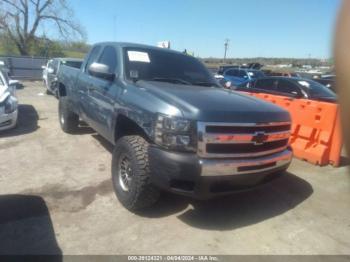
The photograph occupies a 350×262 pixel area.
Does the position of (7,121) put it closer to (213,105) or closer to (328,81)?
(213,105)

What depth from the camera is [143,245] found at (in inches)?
126

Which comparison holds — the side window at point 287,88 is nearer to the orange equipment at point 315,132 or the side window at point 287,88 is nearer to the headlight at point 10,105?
the orange equipment at point 315,132

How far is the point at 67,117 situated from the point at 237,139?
4810 mm

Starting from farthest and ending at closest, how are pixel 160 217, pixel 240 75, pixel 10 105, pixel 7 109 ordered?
pixel 240 75 → pixel 10 105 → pixel 7 109 → pixel 160 217

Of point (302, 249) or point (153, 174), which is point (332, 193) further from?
point (153, 174)

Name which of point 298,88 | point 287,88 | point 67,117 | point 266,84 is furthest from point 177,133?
point 266,84

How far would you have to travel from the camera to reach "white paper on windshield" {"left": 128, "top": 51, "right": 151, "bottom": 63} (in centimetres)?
463

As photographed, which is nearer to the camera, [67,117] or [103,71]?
[103,71]

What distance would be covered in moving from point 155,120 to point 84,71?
3.08 metres

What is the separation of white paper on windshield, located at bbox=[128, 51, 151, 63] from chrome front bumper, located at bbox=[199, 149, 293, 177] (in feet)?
6.84

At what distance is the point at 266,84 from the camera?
10414mm

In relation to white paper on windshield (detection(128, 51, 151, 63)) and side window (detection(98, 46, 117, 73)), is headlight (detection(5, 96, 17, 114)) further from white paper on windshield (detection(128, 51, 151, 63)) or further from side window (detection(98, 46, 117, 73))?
white paper on windshield (detection(128, 51, 151, 63))

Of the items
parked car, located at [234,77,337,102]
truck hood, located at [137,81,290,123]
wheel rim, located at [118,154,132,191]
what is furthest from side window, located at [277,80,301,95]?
wheel rim, located at [118,154,132,191]

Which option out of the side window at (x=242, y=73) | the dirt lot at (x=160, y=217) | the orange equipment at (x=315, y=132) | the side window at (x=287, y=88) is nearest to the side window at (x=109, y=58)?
the dirt lot at (x=160, y=217)
